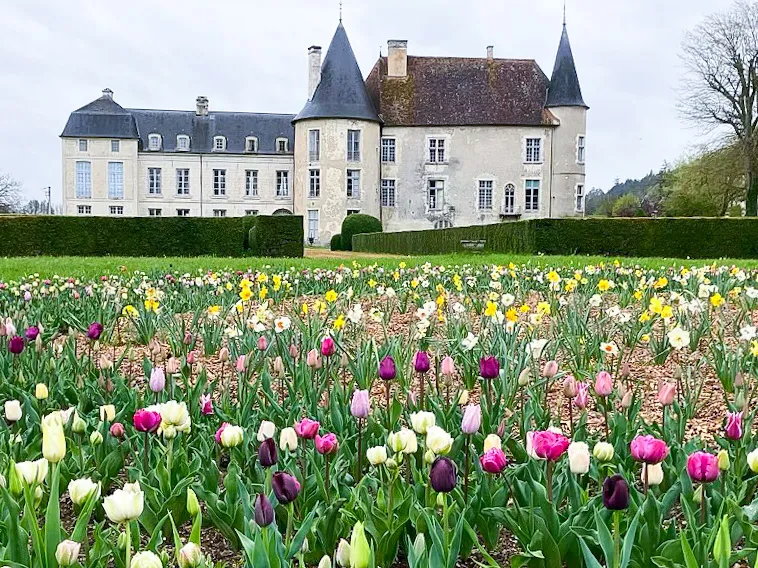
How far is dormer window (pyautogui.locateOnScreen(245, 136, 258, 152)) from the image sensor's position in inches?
1720

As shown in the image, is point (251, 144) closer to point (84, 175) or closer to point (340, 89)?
point (84, 175)

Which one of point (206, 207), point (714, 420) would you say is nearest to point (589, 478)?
point (714, 420)

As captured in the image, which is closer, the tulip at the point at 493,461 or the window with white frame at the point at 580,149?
the tulip at the point at 493,461

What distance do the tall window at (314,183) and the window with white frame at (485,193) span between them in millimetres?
8207

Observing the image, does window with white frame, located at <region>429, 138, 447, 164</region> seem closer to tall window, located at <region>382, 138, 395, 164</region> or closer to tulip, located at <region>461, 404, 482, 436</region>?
tall window, located at <region>382, 138, 395, 164</region>

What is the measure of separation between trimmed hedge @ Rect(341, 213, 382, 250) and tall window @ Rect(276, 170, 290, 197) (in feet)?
42.2

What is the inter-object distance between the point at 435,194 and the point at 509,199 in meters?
3.77

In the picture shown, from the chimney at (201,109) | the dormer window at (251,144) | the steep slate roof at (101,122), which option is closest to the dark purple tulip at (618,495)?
the dormer window at (251,144)

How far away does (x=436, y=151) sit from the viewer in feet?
119

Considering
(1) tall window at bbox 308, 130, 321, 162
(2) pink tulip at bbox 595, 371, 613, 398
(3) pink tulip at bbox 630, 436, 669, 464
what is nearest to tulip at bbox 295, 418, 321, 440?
(3) pink tulip at bbox 630, 436, 669, 464

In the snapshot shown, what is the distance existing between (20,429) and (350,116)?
32.9 meters

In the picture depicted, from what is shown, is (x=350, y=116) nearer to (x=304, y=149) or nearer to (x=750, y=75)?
(x=304, y=149)

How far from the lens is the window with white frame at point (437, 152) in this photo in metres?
36.0

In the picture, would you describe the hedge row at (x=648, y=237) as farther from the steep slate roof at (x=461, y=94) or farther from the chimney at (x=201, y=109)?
the chimney at (x=201, y=109)
